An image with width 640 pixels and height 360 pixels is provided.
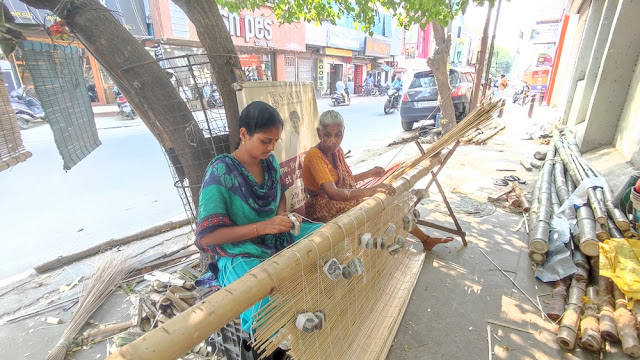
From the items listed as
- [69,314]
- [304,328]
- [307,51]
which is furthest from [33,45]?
[307,51]

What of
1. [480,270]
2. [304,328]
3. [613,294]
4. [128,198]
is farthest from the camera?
[128,198]

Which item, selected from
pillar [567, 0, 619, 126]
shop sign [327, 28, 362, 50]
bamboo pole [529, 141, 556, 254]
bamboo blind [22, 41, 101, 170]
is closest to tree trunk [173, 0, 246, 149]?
bamboo blind [22, 41, 101, 170]

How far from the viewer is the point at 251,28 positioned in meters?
14.0

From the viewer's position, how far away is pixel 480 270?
106 inches

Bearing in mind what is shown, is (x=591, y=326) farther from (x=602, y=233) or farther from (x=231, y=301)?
(x=231, y=301)

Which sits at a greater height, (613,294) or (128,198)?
(613,294)

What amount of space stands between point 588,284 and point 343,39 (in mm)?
20773

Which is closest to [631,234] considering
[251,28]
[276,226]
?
[276,226]

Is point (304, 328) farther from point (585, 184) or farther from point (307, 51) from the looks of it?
point (307, 51)

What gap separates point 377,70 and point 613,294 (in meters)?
26.9

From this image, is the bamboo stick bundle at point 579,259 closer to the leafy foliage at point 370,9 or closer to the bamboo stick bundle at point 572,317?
the bamboo stick bundle at point 572,317

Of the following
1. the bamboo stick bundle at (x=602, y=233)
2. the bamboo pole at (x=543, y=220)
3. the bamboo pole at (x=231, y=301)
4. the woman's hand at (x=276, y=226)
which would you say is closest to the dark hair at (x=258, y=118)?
the woman's hand at (x=276, y=226)

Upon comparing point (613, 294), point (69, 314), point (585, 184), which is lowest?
point (69, 314)

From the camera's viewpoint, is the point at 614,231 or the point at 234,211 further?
the point at 614,231
